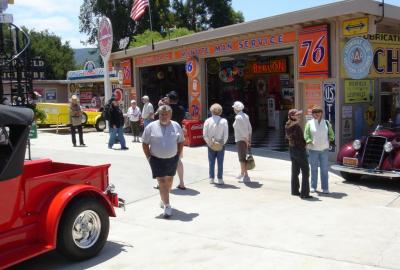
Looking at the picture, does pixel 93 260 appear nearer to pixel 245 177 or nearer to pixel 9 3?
pixel 245 177

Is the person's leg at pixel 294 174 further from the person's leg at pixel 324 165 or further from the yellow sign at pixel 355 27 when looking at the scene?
the yellow sign at pixel 355 27

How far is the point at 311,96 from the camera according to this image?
1222cm

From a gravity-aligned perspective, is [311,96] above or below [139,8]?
below

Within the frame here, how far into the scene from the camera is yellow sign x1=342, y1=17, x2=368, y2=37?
1064cm

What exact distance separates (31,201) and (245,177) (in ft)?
17.6

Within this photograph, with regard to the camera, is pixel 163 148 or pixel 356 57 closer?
pixel 163 148

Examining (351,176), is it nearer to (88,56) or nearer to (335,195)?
(335,195)

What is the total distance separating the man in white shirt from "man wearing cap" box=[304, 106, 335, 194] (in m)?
2.59

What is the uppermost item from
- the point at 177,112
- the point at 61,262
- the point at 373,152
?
the point at 177,112

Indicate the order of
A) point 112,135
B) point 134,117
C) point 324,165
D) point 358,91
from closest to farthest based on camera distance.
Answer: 1. point 324,165
2. point 358,91
3. point 112,135
4. point 134,117

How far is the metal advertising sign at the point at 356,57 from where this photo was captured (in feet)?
35.0

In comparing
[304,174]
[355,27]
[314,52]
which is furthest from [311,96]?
[304,174]

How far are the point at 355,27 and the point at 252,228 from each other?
6.28 meters

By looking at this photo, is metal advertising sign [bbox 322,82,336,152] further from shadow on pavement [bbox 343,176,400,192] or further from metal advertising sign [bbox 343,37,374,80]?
shadow on pavement [bbox 343,176,400,192]
